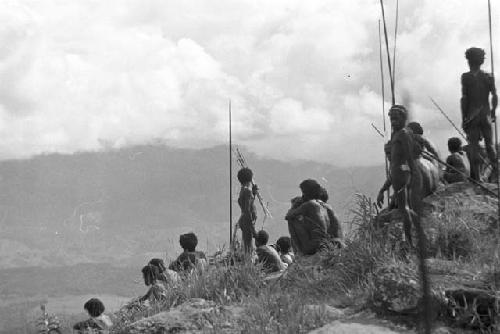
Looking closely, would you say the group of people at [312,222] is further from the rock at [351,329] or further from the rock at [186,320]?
the rock at [351,329]

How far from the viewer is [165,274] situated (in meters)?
11.3

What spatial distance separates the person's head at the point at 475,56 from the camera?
37.2ft

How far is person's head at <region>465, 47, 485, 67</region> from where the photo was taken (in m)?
11.3

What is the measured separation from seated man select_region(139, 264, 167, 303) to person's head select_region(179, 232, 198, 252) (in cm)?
65

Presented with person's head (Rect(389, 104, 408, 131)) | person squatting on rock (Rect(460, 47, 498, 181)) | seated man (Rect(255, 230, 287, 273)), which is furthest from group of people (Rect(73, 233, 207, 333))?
person squatting on rock (Rect(460, 47, 498, 181))

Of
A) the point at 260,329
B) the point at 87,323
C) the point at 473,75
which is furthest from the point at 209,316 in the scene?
the point at 473,75

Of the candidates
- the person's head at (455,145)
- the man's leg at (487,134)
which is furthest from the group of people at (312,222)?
the person's head at (455,145)

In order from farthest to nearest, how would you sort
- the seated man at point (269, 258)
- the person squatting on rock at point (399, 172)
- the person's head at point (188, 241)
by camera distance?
the seated man at point (269, 258) → the person's head at point (188, 241) → the person squatting on rock at point (399, 172)

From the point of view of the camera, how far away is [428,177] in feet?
37.2

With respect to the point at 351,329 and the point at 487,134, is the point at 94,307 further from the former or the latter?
Result: the point at 487,134

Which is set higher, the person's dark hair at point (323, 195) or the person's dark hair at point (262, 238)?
the person's dark hair at point (323, 195)

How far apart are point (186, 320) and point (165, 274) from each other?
2.41 meters

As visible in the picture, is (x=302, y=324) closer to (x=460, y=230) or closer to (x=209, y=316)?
(x=209, y=316)

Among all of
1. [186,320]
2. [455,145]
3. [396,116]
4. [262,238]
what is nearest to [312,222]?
[396,116]
